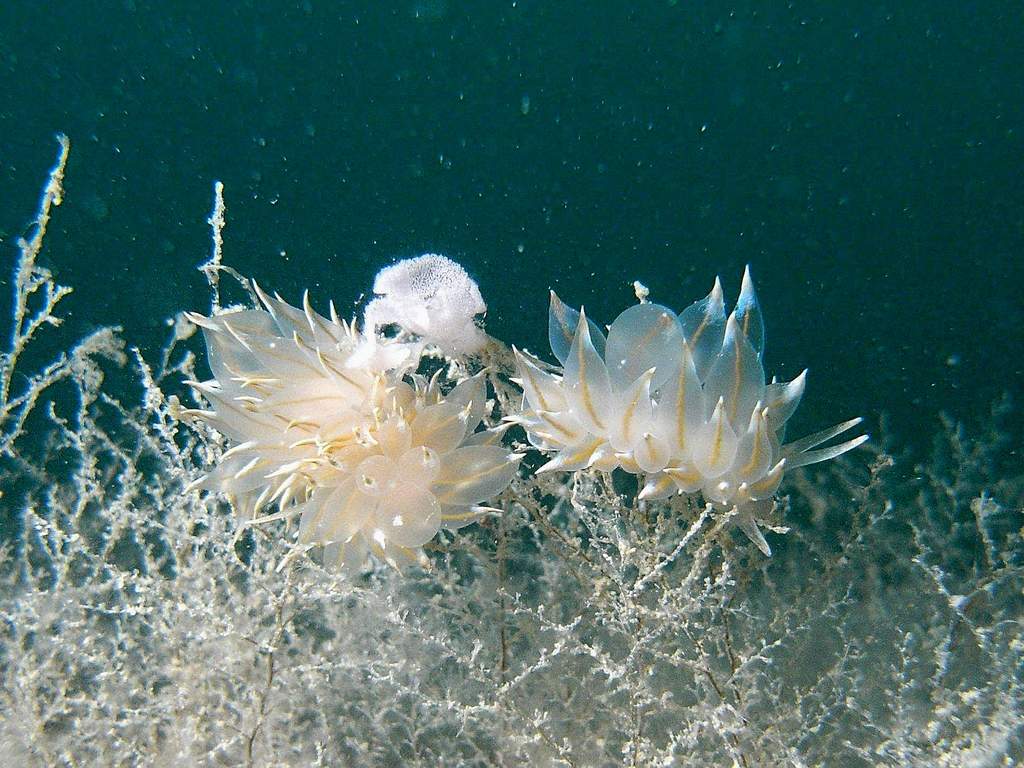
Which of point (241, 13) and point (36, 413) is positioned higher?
point (241, 13)

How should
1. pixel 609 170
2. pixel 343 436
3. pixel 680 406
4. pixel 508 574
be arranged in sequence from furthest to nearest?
pixel 609 170 < pixel 508 574 < pixel 343 436 < pixel 680 406

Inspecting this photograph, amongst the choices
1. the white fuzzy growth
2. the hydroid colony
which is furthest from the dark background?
the white fuzzy growth

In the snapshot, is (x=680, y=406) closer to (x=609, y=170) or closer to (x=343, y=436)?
(x=343, y=436)

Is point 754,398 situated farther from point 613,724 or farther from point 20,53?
point 20,53

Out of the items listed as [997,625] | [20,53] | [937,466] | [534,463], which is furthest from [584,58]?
[20,53]

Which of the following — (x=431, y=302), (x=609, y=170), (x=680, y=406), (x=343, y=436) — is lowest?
(x=680, y=406)

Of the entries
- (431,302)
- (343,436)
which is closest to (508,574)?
(343,436)
